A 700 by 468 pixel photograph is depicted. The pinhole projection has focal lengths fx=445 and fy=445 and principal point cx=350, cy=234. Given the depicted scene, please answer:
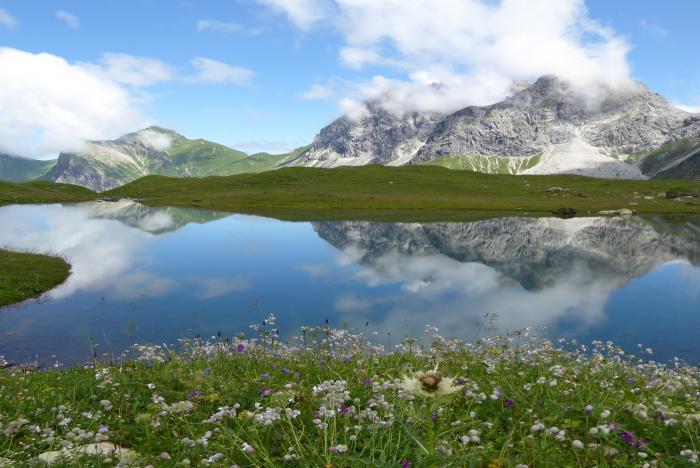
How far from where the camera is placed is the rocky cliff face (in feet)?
177

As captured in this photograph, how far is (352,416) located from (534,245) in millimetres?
72965

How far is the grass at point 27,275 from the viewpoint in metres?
35.7

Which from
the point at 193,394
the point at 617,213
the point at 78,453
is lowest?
the point at 193,394

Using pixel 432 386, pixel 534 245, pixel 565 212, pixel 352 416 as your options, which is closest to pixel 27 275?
pixel 352 416

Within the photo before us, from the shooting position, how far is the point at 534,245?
73.2 meters

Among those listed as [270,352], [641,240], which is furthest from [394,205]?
[270,352]

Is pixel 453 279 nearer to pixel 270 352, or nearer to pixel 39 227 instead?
pixel 270 352

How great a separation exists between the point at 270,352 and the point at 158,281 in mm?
33417

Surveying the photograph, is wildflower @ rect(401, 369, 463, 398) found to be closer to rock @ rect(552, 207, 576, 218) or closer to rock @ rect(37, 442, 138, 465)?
rock @ rect(37, 442, 138, 465)

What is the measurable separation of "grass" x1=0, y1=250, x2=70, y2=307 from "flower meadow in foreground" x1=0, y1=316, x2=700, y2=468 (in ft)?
95.3

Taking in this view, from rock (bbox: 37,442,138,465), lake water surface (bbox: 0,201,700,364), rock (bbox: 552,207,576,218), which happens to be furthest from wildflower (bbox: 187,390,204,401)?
rock (bbox: 552,207,576,218)

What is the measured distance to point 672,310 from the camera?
36.0 meters

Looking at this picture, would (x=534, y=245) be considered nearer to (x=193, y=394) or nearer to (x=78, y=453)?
(x=193, y=394)

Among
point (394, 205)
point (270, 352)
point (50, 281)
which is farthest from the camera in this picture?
point (394, 205)
